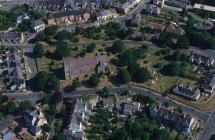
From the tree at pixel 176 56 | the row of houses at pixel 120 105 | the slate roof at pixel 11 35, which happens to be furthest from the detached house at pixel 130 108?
the slate roof at pixel 11 35

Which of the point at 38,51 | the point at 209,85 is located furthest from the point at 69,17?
the point at 209,85

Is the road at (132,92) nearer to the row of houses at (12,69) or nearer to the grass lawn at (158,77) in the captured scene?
the grass lawn at (158,77)

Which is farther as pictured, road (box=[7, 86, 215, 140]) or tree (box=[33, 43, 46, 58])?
tree (box=[33, 43, 46, 58])

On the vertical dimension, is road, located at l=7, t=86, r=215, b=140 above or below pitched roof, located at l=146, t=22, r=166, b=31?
below

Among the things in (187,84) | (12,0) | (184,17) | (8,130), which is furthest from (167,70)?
(12,0)

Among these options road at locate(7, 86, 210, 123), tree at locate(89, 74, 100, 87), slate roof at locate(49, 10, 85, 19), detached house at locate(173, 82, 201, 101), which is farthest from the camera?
slate roof at locate(49, 10, 85, 19)

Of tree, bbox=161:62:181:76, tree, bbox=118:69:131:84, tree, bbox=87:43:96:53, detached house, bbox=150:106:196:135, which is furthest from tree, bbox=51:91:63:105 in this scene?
tree, bbox=161:62:181:76

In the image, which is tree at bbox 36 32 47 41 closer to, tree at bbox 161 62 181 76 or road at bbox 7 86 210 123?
road at bbox 7 86 210 123

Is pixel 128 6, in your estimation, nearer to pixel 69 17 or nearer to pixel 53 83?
pixel 69 17
